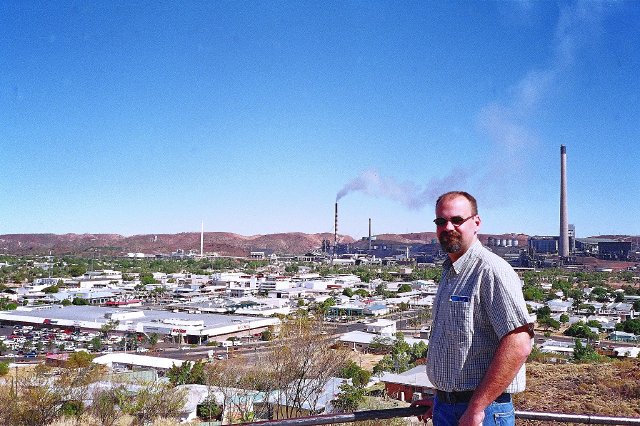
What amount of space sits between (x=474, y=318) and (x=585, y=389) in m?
5.55

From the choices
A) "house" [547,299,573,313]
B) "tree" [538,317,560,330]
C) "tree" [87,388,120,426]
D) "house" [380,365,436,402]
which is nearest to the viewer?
"tree" [87,388,120,426]

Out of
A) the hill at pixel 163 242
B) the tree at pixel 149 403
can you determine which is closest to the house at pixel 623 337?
the tree at pixel 149 403

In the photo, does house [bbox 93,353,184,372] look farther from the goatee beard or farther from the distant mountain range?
the distant mountain range

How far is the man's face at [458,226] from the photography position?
1.29 meters

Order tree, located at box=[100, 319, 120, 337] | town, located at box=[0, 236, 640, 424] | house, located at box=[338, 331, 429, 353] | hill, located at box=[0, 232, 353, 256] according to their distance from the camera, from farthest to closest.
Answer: hill, located at box=[0, 232, 353, 256]
tree, located at box=[100, 319, 120, 337]
house, located at box=[338, 331, 429, 353]
town, located at box=[0, 236, 640, 424]

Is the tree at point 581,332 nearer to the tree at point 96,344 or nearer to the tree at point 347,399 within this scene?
the tree at point 347,399

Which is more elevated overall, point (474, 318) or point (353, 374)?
point (474, 318)

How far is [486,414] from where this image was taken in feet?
3.99

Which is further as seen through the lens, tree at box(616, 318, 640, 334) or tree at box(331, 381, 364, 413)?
tree at box(616, 318, 640, 334)

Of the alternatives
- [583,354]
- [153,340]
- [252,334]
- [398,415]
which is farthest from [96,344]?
[398,415]

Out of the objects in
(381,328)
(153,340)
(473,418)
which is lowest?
(153,340)

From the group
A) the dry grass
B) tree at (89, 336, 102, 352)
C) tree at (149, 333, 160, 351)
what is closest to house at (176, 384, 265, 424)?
the dry grass

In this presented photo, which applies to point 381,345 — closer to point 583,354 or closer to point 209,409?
point 583,354

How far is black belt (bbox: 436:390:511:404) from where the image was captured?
1235 mm
